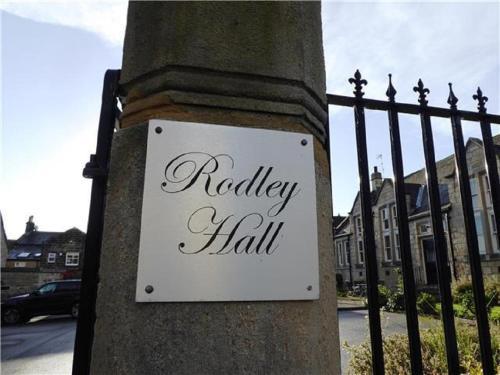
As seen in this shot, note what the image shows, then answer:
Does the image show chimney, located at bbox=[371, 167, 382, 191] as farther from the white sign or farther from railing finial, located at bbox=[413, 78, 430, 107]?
the white sign

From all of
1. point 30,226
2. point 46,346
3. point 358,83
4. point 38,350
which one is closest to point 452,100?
point 358,83

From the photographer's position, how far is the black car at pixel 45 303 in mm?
13727

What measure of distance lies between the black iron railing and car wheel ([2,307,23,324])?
15.7 meters

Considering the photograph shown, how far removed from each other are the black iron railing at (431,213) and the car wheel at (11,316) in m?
15.7

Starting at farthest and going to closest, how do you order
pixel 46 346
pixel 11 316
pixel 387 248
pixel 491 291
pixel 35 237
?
1. pixel 35 237
2. pixel 387 248
3. pixel 11 316
4. pixel 491 291
5. pixel 46 346

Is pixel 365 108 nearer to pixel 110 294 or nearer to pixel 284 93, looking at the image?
pixel 284 93

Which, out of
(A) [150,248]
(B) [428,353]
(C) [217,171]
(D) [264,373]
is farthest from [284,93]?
(B) [428,353]

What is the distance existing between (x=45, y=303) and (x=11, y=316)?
121 centimetres

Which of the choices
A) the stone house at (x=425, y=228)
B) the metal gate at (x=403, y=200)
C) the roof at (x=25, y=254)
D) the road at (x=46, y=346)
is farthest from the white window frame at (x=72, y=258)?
the metal gate at (x=403, y=200)

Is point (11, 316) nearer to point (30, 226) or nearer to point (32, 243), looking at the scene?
point (32, 243)

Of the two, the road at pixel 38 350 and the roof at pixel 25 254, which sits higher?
the roof at pixel 25 254

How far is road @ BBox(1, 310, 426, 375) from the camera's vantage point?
249 inches

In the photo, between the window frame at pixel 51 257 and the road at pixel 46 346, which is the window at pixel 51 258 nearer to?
the window frame at pixel 51 257

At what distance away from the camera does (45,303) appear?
14016 mm
